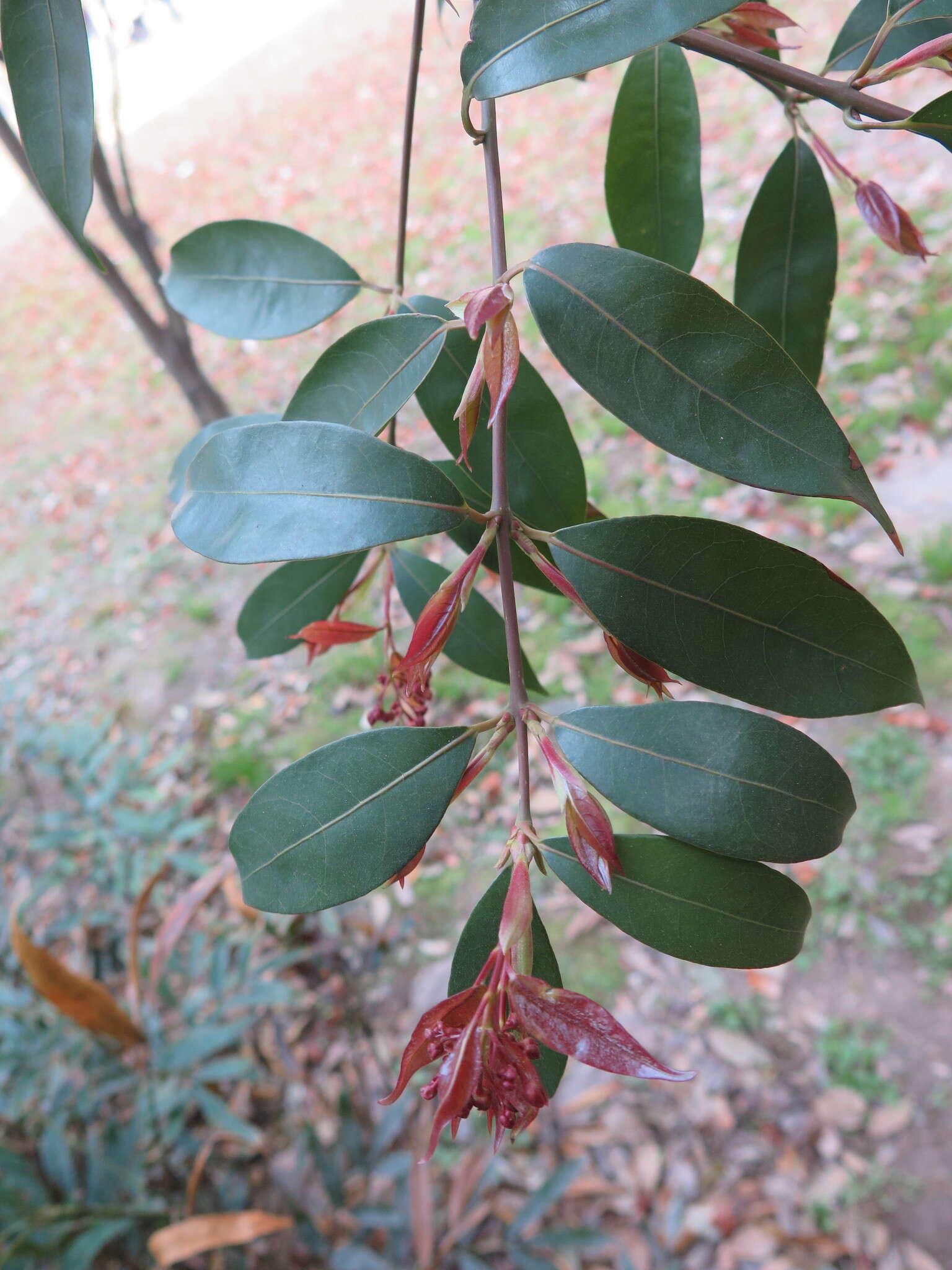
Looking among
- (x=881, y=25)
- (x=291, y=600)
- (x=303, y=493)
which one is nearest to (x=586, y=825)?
(x=303, y=493)

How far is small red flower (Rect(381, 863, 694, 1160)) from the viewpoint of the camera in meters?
0.41

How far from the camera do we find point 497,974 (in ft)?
1.44

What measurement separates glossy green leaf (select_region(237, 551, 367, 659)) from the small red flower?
45 cm

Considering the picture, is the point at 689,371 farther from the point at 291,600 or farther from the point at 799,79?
the point at 291,600

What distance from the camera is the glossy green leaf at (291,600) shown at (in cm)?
82

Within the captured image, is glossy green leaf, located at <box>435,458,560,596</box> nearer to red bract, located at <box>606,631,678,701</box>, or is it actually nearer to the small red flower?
red bract, located at <box>606,631,678,701</box>

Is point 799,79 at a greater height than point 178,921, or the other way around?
point 799,79

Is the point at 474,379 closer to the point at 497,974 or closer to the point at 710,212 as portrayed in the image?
the point at 497,974

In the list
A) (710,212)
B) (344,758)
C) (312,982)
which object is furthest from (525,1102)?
(710,212)

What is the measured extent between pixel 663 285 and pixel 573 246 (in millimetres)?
67

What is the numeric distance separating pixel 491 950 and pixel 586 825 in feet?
0.36

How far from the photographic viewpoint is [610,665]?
8.82 ft

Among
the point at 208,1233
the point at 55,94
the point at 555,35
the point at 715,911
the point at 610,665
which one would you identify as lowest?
the point at 610,665

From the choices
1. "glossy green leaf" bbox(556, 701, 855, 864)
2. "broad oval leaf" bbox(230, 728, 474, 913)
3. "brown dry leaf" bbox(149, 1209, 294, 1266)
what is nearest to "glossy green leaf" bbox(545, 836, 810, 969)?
"glossy green leaf" bbox(556, 701, 855, 864)
